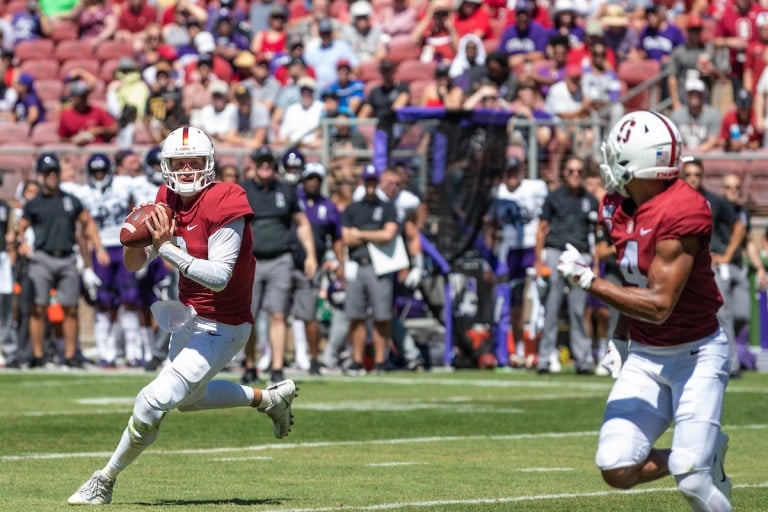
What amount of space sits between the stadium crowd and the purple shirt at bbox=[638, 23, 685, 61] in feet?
0.07

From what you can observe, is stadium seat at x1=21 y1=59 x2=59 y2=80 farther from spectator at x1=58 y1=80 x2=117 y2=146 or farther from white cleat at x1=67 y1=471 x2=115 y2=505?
white cleat at x1=67 y1=471 x2=115 y2=505

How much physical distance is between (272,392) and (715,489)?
2.92 meters

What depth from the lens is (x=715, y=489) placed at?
19.1ft

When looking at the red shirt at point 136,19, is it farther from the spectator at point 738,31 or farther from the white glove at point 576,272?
the white glove at point 576,272

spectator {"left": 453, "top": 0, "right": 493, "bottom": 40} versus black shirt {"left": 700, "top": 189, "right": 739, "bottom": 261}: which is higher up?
spectator {"left": 453, "top": 0, "right": 493, "bottom": 40}

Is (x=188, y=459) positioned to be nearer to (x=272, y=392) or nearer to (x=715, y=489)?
(x=272, y=392)

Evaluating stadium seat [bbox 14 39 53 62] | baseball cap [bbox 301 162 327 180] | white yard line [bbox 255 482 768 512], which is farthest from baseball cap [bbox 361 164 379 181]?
stadium seat [bbox 14 39 53 62]

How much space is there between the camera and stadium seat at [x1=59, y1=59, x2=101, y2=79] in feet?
77.5

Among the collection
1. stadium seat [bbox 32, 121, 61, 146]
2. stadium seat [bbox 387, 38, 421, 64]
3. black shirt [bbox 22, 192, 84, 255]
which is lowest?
black shirt [bbox 22, 192, 84, 255]

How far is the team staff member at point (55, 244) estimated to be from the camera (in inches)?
640

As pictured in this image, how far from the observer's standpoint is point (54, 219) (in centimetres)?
1625

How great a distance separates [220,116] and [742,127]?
6.12 meters

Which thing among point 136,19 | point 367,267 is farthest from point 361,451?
point 136,19

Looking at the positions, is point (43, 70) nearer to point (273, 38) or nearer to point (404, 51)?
point (273, 38)
